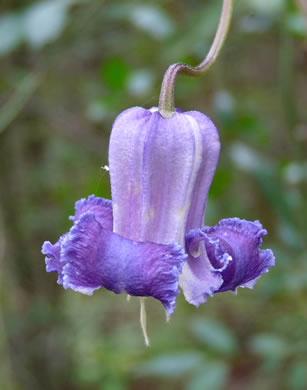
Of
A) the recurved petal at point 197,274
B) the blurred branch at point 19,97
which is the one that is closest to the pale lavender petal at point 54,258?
the recurved petal at point 197,274

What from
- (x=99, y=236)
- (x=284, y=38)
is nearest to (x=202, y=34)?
(x=284, y=38)

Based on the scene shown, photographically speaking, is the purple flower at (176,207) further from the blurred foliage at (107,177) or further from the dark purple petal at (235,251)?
the blurred foliage at (107,177)

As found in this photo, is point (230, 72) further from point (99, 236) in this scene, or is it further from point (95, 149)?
point (99, 236)

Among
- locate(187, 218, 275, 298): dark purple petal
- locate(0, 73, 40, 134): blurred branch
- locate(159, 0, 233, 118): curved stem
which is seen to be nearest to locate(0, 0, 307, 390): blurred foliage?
locate(0, 73, 40, 134): blurred branch

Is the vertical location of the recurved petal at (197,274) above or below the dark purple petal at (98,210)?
below

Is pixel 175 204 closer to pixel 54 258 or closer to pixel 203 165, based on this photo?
pixel 203 165

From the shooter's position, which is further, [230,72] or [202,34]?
[230,72]
